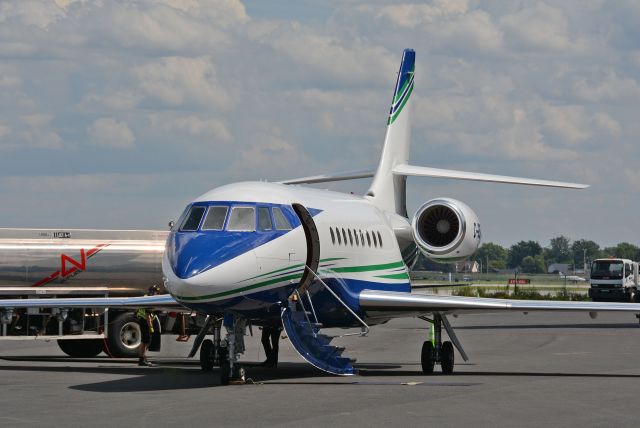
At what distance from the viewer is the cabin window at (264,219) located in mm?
22359

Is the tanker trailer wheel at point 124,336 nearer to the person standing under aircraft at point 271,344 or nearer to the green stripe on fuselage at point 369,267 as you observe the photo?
the person standing under aircraft at point 271,344

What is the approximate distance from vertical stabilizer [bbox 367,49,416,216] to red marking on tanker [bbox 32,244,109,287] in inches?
274

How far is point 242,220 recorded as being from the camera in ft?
72.7

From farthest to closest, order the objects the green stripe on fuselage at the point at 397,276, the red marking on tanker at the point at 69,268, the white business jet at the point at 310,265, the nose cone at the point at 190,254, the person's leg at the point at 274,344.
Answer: the red marking on tanker at the point at 69,268
the green stripe on fuselage at the point at 397,276
the person's leg at the point at 274,344
the white business jet at the point at 310,265
the nose cone at the point at 190,254

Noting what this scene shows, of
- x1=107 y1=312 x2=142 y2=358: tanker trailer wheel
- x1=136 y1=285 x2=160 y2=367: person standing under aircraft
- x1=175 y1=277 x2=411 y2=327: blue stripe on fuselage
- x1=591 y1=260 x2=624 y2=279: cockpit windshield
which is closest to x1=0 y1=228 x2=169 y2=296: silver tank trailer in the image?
x1=107 y1=312 x2=142 y2=358: tanker trailer wheel

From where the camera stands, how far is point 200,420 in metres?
16.4

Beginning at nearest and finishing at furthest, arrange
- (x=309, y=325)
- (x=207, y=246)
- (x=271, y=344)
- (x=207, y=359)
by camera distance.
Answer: (x=207, y=246)
(x=309, y=325)
(x=207, y=359)
(x=271, y=344)

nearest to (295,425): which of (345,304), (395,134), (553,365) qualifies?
(345,304)

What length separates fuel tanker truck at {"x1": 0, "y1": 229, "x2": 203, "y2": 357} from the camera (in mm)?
29312

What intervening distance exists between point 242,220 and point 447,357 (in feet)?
19.8

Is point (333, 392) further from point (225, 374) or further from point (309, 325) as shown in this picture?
point (309, 325)

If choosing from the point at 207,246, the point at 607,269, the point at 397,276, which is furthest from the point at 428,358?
the point at 607,269

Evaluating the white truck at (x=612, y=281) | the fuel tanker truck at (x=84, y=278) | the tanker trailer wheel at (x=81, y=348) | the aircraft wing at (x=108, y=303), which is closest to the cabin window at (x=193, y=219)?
the aircraft wing at (x=108, y=303)

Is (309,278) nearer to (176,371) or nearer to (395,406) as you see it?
(176,371)
